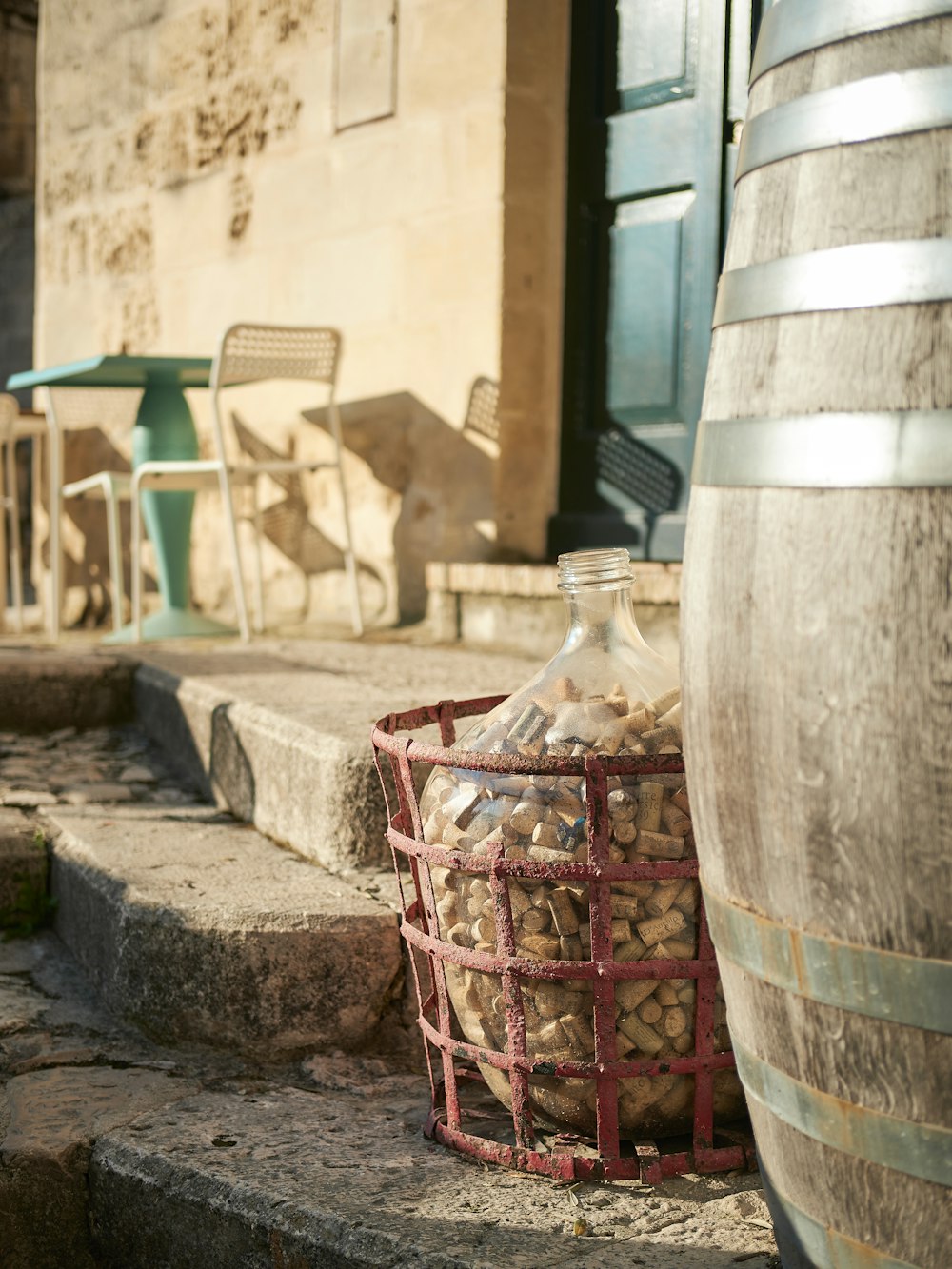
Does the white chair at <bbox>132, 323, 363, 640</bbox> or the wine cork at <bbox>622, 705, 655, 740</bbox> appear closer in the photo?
the wine cork at <bbox>622, 705, 655, 740</bbox>

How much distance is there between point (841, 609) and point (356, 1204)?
2.53 ft

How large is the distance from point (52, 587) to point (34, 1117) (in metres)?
3.62

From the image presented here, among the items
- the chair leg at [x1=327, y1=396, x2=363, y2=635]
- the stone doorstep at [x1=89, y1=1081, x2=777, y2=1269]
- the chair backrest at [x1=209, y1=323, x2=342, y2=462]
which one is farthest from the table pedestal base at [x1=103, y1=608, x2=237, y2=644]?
the stone doorstep at [x1=89, y1=1081, x2=777, y2=1269]

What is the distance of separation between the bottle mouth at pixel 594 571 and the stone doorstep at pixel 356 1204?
1.94 ft

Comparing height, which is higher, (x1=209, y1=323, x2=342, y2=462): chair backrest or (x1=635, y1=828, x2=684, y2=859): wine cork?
(x1=209, y1=323, x2=342, y2=462): chair backrest

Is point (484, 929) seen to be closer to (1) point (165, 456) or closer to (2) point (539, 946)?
(2) point (539, 946)

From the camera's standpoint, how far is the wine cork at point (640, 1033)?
1341 mm

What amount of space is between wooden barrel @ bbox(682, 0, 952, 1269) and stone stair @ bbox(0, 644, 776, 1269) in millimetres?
319

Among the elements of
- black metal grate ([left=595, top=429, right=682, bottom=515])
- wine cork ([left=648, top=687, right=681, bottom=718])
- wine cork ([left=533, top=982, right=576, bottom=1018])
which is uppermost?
black metal grate ([left=595, top=429, right=682, bottom=515])

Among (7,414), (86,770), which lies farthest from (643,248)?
(7,414)

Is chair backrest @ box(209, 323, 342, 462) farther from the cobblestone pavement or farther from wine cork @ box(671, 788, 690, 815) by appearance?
wine cork @ box(671, 788, 690, 815)

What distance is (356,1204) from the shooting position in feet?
4.36

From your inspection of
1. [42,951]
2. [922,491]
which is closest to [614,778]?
[922,491]

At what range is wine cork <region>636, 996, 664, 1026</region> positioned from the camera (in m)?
A: 1.34
